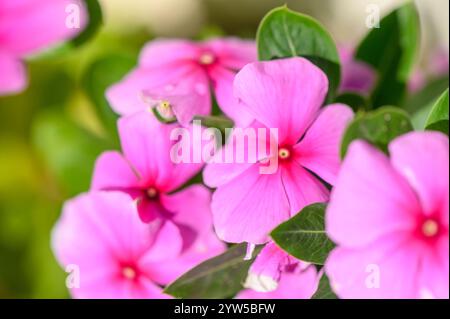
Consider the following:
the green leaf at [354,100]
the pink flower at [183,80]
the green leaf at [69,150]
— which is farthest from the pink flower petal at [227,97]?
the green leaf at [69,150]

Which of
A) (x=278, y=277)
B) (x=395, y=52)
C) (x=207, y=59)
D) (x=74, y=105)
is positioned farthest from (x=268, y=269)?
(x=74, y=105)

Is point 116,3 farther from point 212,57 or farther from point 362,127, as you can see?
point 362,127

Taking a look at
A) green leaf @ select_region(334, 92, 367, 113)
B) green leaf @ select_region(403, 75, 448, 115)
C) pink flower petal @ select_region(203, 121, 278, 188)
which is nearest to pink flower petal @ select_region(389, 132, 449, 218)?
pink flower petal @ select_region(203, 121, 278, 188)

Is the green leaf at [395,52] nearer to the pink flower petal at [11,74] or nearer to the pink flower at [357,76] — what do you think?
the pink flower at [357,76]

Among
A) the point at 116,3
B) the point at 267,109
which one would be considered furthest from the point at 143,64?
the point at 116,3

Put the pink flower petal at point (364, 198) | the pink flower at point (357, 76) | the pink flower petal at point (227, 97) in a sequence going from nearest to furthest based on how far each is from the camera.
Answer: the pink flower petal at point (364, 198) < the pink flower petal at point (227, 97) < the pink flower at point (357, 76)
